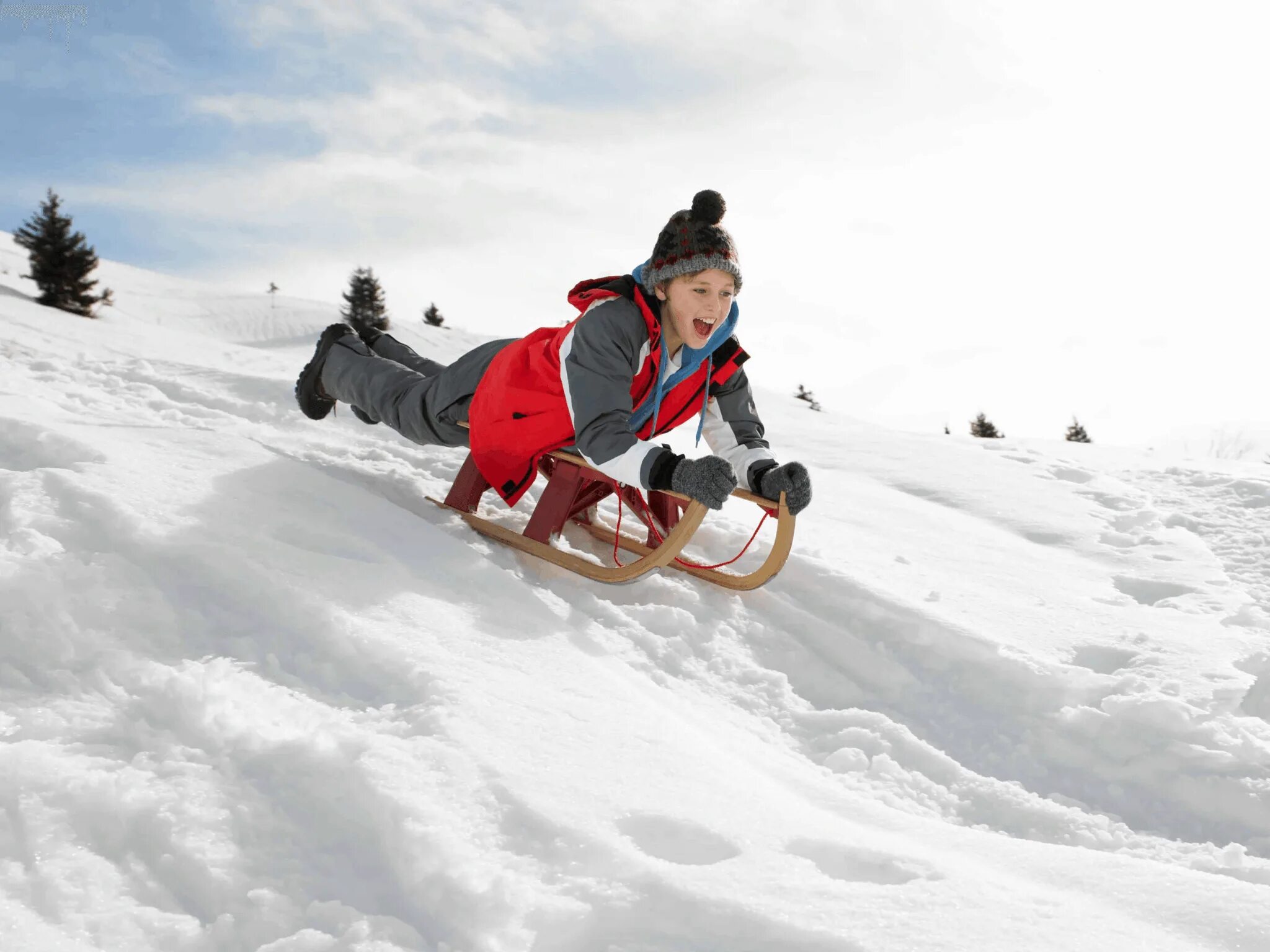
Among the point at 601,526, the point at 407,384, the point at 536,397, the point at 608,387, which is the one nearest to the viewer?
the point at 608,387

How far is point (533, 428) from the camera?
279cm

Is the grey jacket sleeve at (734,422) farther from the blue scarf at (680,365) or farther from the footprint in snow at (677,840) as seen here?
the footprint in snow at (677,840)

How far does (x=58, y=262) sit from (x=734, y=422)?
12.9m

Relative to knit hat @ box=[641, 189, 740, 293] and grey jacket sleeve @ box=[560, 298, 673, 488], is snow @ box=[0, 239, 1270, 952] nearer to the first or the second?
grey jacket sleeve @ box=[560, 298, 673, 488]

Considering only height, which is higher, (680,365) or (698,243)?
(698,243)

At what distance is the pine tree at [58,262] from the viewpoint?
12.5 m

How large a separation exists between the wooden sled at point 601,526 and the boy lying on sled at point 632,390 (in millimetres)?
82

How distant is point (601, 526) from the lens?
125 inches

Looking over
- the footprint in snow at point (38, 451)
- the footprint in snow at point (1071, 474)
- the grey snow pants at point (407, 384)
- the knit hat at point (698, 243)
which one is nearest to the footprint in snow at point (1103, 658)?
the knit hat at point (698, 243)

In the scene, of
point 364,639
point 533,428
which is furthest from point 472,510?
point 364,639

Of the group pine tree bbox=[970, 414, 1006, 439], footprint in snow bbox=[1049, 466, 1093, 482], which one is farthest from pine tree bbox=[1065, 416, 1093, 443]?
footprint in snow bbox=[1049, 466, 1093, 482]

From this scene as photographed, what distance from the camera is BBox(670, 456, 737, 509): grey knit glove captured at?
7.61 ft

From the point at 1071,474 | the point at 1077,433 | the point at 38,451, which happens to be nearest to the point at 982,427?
the point at 1077,433

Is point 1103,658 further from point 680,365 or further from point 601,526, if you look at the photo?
point 601,526
